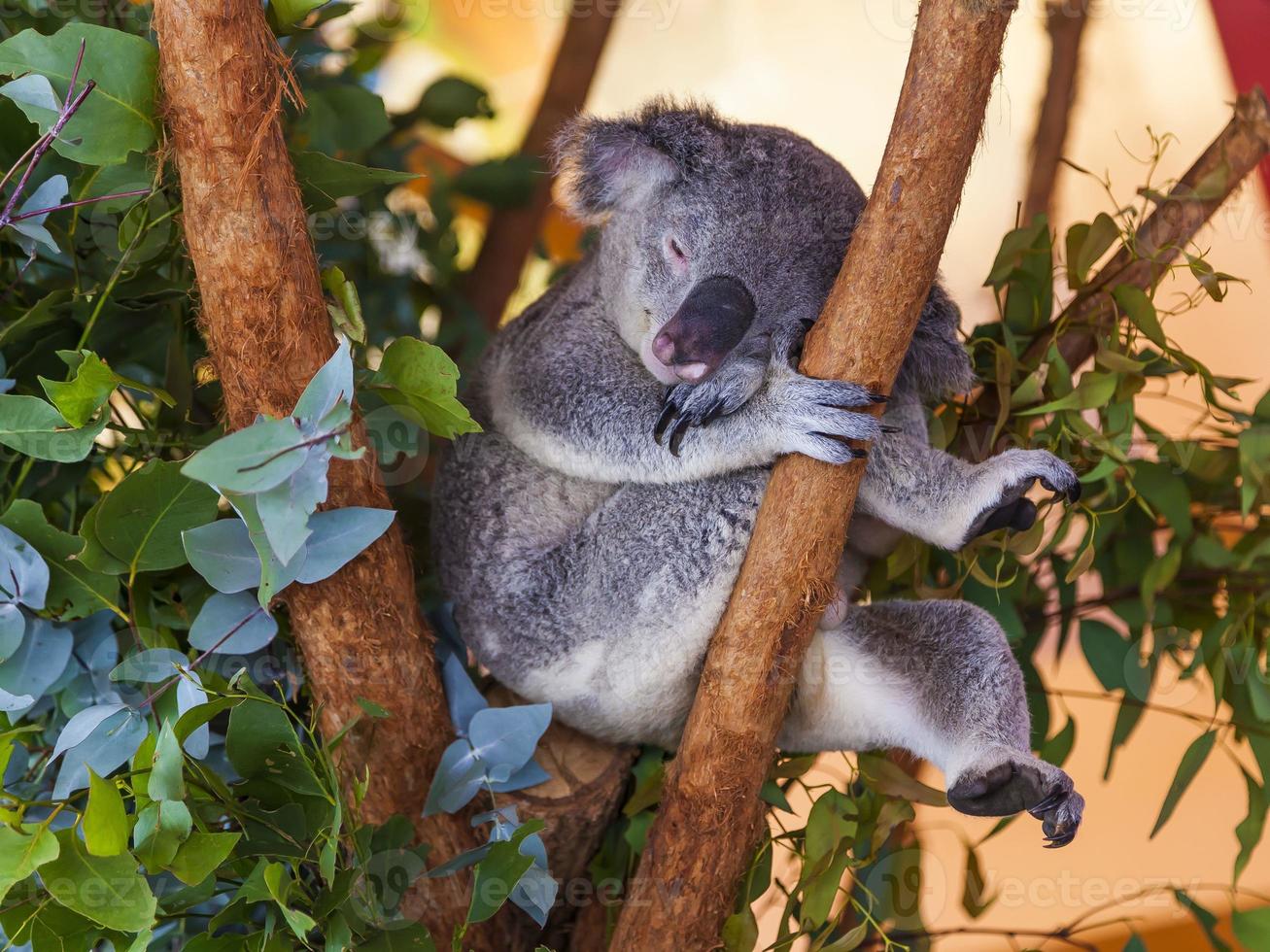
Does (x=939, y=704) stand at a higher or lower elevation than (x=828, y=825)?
higher

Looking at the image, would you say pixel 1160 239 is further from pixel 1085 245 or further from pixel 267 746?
pixel 267 746

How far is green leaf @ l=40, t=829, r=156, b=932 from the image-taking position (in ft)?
3.83

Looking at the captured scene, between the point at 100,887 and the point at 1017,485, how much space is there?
1.30 m

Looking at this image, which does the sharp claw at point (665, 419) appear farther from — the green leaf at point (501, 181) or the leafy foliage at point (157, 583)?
the green leaf at point (501, 181)

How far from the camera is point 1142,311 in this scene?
5.92 ft

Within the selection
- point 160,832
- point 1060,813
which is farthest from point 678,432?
point 160,832

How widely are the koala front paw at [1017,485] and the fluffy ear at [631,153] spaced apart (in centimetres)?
68

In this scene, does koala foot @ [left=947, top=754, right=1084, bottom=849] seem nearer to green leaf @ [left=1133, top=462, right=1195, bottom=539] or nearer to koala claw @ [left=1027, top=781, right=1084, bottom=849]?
koala claw @ [left=1027, top=781, right=1084, bottom=849]

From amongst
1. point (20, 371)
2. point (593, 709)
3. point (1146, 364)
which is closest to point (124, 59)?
point (20, 371)

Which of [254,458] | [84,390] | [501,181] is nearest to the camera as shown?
[254,458]

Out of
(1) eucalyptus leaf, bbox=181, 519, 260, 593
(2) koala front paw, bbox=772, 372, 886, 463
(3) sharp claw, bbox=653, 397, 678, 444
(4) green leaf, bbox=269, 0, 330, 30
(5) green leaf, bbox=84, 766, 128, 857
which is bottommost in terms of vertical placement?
(5) green leaf, bbox=84, 766, 128, 857

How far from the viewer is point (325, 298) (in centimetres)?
158

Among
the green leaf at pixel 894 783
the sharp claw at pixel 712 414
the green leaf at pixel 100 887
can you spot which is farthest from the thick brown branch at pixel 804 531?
the green leaf at pixel 100 887

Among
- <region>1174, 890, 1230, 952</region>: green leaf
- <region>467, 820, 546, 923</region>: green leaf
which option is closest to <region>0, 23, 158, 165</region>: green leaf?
<region>467, 820, 546, 923</region>: green leaf
